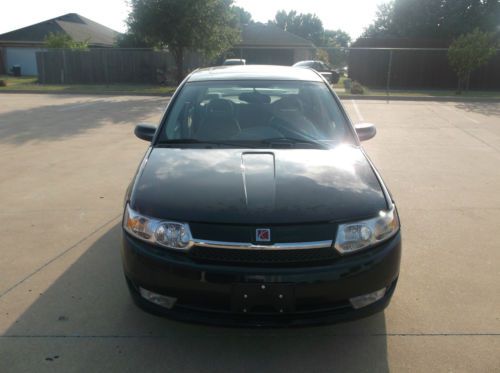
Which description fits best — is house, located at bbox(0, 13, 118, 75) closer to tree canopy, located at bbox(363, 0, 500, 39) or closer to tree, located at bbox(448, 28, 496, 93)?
tree canopy, located at bbox(363, 0, 500, 39)

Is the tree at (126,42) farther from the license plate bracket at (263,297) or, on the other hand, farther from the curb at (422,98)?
the license plate bracket at (263,297)

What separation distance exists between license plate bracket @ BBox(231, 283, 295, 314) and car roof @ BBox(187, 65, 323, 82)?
7.66 ft

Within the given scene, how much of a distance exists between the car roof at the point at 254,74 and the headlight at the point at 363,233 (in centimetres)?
201

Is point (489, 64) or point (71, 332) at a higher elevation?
point (489, 64)

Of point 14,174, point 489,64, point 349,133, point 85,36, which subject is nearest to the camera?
point 349,133

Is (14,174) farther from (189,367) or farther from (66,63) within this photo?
(66,63)

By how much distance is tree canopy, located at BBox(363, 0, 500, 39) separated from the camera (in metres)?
33.2

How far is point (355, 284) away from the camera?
2.48m

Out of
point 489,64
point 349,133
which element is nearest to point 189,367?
point 349,133

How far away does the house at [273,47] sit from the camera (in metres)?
38.6

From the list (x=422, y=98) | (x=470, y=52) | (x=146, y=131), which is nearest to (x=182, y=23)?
(x=422, y=98)

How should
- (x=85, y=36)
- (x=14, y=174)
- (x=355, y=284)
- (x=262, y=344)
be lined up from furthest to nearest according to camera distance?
(x=85, y=36) → (x=14, y=174) → (x=262, y=344) → (x=355, y=284)

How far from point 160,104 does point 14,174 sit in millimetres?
10039

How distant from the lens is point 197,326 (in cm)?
290
